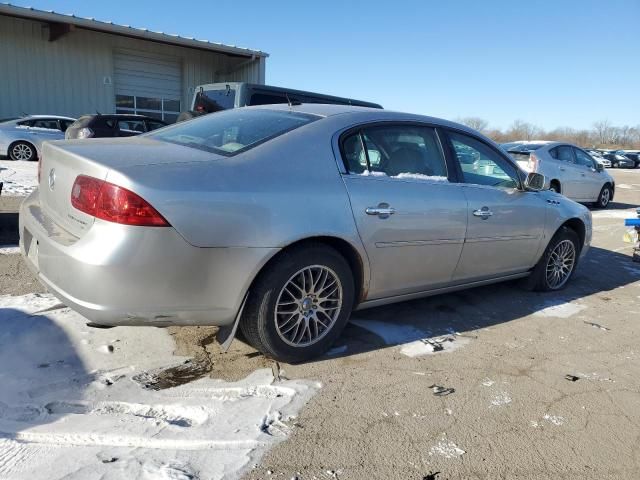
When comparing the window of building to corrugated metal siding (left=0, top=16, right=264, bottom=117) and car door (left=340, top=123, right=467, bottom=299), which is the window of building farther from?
car door (left=340, top=123, right=467, bottom=299)

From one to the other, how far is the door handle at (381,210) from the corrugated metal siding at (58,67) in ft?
53.8

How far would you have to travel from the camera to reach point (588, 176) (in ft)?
37.7

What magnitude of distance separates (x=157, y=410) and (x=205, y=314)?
523 millimetres

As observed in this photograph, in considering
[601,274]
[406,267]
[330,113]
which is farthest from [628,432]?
[601,274]

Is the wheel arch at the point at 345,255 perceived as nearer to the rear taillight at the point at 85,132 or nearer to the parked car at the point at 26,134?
the rear taillight at the point at 85,132

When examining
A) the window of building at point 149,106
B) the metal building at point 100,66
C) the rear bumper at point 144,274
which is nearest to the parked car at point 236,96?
the rear bumper at point 144,274

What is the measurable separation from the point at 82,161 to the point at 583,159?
1169 centimetres

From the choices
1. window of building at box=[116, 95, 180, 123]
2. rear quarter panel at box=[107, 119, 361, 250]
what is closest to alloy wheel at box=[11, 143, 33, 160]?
window of building at box=[116, 95, 180, 123]

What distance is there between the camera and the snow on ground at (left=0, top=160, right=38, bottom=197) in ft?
27.1

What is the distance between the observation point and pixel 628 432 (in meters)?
2.61

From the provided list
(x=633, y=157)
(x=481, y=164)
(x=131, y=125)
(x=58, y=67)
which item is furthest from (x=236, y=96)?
(x=633, y=157)

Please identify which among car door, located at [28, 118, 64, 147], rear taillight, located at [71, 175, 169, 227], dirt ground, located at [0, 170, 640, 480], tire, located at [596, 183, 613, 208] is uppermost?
car door, located at [28, 118, 64, 147]

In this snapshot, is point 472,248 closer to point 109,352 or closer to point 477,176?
point 477,176

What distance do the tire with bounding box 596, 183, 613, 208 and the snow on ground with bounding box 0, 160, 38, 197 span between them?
38.9 feet
